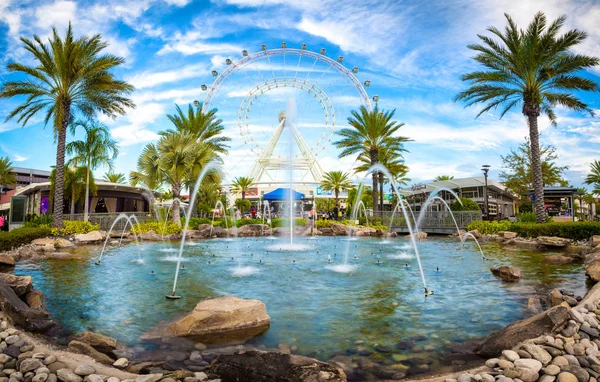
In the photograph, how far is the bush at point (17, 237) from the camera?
1438 cm

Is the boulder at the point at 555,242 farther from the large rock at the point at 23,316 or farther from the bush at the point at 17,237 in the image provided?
the bush at the point at 17,237

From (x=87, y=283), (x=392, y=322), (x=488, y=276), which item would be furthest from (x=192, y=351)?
(x=488, y=276)

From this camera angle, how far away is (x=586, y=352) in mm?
4207

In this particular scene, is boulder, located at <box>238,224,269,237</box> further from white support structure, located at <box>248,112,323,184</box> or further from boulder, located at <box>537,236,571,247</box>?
white support structure, located at <box>248,112,323,184</box>

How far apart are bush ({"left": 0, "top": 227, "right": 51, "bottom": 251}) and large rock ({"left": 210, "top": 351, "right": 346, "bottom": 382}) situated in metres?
14.6

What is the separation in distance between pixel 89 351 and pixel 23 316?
1.79 m

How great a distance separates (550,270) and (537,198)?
12.0 metres

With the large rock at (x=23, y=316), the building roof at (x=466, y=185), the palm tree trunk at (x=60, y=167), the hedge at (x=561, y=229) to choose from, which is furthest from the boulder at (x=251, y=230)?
the building roof at (x=466, y=185)

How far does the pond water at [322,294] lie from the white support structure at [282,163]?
47.9m

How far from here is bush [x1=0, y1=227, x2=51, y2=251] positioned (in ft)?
47.2

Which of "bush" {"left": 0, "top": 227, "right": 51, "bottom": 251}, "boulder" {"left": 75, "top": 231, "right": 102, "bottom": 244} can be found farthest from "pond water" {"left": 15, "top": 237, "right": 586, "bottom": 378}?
"boulder" {"left": 75, "top": 231, "right": 102, "bottom": 244}

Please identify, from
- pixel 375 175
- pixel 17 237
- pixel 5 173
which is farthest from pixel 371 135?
pixel 5 173

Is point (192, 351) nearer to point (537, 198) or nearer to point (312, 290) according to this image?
point (312, 290)

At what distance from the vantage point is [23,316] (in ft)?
17.7
